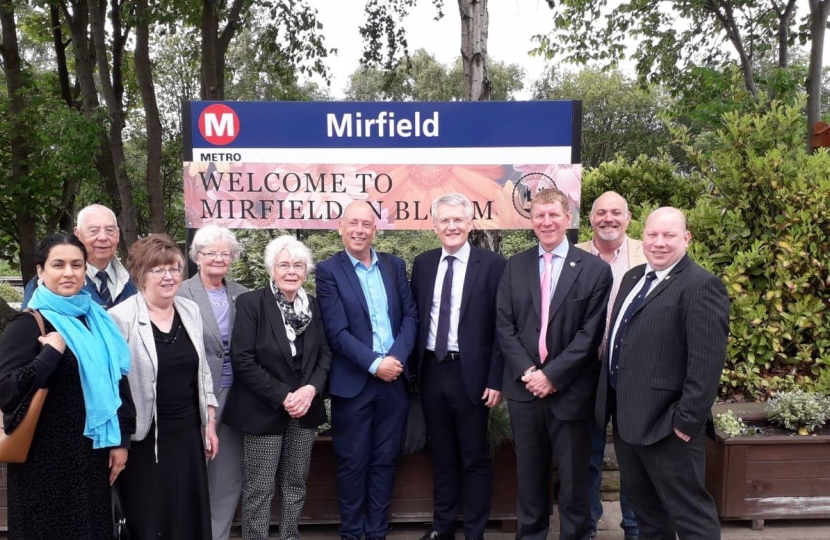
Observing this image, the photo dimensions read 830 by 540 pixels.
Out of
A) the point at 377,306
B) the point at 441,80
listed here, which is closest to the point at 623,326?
the point at 377,306

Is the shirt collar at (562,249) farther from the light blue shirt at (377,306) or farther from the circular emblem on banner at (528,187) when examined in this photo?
the circular emblem on banner at (528,187)

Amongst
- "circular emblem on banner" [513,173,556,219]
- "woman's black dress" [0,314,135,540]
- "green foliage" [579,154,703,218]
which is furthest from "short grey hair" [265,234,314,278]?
"green foliage" [579,154,703,218]

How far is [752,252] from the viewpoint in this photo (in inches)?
165

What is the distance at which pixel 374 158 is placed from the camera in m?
4.13

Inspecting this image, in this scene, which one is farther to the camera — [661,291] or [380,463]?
[380,463]

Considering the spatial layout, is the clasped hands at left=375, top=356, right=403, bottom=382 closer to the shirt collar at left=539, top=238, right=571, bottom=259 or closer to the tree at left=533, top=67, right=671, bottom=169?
the shirt collar at left=539, top=238, right=571, bottom=259

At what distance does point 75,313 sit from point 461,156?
8.51 feet

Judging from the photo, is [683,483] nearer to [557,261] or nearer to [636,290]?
[636,290]

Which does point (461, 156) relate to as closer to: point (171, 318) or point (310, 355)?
point (310, 355)

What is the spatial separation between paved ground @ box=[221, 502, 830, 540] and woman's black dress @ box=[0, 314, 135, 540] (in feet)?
4.81

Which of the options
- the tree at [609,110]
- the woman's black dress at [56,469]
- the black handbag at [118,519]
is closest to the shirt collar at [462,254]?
the woman's black dress at [56,469]

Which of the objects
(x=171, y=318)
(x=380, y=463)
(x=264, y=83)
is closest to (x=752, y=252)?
(x=380, y=463)

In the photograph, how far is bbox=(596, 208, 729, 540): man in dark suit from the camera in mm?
2521

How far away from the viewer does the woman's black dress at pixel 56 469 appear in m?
2.31
